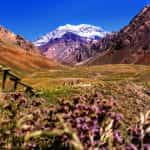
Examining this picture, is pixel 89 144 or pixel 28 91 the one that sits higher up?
pixel 28 91

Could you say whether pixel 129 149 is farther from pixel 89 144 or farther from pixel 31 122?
pixel 31 122

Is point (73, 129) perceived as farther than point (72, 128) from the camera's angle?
No

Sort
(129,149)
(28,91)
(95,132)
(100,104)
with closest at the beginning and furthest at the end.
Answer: (129,149) → (95,132) → (100,104) → (28,91)

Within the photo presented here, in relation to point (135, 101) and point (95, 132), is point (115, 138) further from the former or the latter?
point (135, 101)

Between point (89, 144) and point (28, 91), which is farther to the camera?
point (28, 91)

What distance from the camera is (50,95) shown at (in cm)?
1830

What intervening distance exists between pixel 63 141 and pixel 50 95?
1153cm

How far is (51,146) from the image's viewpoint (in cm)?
753

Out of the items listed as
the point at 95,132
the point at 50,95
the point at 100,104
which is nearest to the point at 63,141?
the point at 95,132

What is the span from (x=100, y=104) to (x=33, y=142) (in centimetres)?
130

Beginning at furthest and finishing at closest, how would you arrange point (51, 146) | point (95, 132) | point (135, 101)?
point (135, 101) → point (51, 146) → point (95, 132)

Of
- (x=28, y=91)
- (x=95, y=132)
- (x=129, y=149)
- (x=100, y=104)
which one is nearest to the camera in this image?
(x=129, y=149)

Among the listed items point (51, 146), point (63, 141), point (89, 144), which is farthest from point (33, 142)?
point (89, 144)

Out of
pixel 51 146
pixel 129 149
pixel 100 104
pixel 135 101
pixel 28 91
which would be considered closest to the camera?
pixel 129 149
